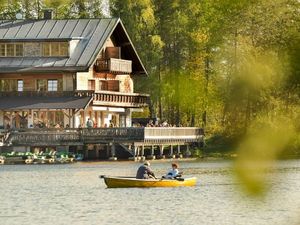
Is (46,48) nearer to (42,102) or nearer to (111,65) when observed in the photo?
→ (42,102)

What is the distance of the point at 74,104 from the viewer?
67500 millimetres

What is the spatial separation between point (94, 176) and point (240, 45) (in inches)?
1746

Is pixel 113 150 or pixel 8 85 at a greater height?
pixel 8 85

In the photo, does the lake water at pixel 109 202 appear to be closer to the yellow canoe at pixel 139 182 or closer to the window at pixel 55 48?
the yellow canoe at pixel 139 182

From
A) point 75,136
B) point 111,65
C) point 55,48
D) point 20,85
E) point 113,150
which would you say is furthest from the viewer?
point 111,65

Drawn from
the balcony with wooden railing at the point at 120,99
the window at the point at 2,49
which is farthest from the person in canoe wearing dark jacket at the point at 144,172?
the window at the point at 2,49

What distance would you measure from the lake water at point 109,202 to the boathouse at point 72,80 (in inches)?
539

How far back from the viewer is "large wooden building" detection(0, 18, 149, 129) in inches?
2707

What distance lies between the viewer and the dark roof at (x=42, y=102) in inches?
2643

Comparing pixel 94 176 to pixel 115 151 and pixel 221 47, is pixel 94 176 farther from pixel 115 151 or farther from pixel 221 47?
pixel 221 47

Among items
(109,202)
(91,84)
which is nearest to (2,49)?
(91,84)

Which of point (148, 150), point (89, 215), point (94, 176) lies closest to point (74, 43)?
point (148, 150)

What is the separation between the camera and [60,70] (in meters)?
69.4

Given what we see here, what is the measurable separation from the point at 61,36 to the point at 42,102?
586 centimetres
